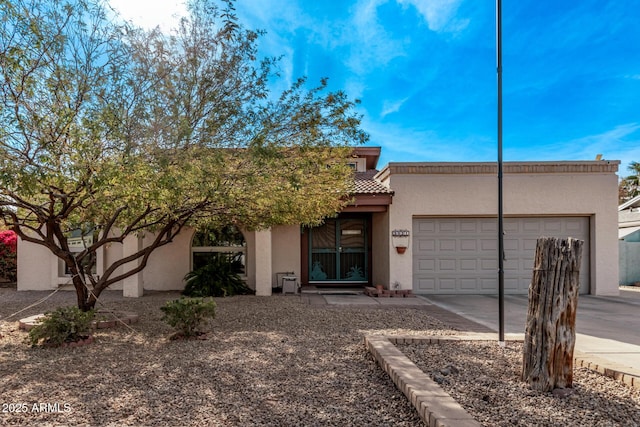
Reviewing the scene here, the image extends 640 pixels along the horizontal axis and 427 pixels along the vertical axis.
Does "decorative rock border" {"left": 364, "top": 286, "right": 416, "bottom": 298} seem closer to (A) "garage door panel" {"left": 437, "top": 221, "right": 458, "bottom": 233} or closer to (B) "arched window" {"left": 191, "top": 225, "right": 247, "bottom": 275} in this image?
(A) "garage door panel" {"left": 437, "top": 221, "right": 458, "bottom": 233}

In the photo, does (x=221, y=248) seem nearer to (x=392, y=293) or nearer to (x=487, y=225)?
(x=392, y=293)

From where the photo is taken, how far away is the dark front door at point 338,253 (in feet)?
43.1

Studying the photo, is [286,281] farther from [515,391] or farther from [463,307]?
[515,391]

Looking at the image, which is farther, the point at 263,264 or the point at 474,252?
the point at 474,252

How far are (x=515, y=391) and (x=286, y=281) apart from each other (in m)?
8.60

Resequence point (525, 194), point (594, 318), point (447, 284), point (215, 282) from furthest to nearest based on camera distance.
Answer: point (447, 284)
point (525, 194)
point (215, 282)
point (594, 318)

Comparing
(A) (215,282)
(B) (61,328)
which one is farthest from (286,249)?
(B) (61,328)

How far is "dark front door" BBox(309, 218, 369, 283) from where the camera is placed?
13.1 m

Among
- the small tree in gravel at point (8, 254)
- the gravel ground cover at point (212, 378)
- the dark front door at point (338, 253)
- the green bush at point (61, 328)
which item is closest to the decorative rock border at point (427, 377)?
the gravel ground cover at point (212, 378)

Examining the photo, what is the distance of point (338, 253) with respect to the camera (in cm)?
1317

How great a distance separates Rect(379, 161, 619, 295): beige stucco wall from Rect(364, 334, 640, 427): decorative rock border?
6022 millimetres

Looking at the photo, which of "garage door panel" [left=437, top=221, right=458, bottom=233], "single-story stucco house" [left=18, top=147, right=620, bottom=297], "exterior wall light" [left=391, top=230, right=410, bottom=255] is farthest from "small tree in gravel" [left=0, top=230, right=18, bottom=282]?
"garage door panel" [left=437, top=221, right=458, bottom=233]

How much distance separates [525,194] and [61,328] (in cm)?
1156

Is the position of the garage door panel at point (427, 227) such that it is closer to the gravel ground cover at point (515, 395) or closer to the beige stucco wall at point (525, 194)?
the beige stucco wall at point (525, 194)
